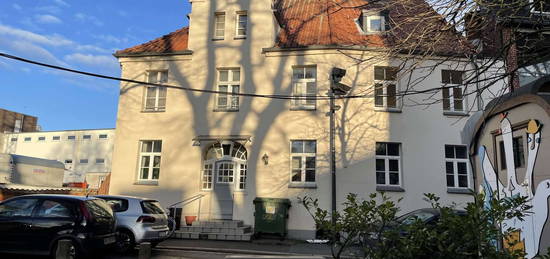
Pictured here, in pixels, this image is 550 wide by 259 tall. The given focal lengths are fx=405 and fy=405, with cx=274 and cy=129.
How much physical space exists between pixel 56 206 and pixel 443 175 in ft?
42.6

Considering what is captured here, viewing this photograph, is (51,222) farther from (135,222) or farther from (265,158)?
(265,158)

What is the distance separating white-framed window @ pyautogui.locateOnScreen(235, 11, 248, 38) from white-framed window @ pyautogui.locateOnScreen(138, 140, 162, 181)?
581 centimetres

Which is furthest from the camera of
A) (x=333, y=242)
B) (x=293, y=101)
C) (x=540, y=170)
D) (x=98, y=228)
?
(x=293, y=101)

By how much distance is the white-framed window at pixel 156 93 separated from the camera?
58.5 ft

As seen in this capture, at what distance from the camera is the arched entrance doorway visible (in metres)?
16.1

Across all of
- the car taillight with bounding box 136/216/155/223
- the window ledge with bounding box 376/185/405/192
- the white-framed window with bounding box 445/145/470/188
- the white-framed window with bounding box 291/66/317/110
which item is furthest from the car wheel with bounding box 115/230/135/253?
the white-framed window with bounding box 445/145/470/188

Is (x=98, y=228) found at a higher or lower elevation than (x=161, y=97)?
lower

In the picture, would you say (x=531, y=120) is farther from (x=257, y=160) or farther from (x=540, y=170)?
(x=257, y=160)

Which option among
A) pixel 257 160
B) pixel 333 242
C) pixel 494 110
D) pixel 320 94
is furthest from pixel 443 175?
pixel 333 242

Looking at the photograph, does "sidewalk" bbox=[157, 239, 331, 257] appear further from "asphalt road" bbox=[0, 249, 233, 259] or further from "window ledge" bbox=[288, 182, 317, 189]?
"window ledge" bbox=[288, 182, 317, 189]

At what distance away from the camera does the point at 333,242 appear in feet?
13.2

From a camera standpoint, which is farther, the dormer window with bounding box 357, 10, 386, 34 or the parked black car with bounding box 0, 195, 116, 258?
the dormer window with bounding box 357, 10, 386, 34

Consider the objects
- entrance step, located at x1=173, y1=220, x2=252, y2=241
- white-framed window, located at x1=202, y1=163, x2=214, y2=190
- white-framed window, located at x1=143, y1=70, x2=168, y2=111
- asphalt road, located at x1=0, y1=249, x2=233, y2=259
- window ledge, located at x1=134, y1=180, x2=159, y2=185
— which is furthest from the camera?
white-framed window, located at x1=143, y1=70, x2=168, y2=111

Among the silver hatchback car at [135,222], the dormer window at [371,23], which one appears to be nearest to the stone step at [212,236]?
the silver hatchback car at [135,222]
